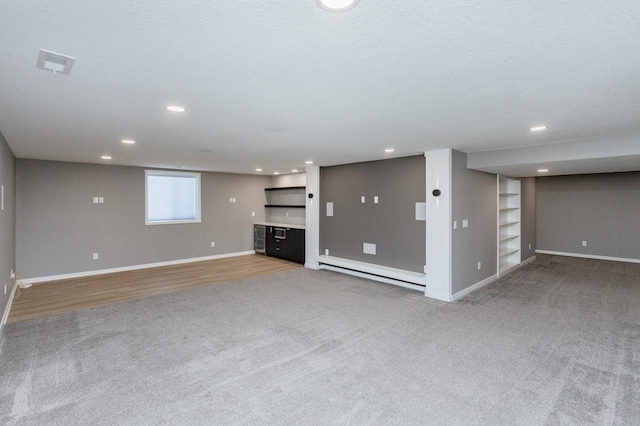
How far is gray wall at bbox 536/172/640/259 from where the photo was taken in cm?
713

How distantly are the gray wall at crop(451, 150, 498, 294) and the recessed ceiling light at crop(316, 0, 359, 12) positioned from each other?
3.85m

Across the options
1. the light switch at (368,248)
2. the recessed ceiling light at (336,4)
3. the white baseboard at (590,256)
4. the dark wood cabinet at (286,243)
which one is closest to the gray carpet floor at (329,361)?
the light switch at (368,248)

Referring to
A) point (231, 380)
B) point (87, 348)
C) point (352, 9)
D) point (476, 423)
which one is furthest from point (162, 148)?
point (476, 423)

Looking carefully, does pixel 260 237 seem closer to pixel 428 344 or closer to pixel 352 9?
pixel 428 344

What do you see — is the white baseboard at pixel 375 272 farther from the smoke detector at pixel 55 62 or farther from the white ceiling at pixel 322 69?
the smoke detector at pixel 55 62

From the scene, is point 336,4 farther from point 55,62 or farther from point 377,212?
point 377,212

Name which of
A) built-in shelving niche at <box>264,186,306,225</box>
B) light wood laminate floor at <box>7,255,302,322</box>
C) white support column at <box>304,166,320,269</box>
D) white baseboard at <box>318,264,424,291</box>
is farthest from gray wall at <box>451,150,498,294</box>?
built-in shelving niche at <box>264,186,306,225</box>

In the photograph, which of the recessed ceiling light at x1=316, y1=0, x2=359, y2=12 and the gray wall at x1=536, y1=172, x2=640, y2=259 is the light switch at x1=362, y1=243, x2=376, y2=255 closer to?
the recessed ceiling light at x1=316, y1=0, x2=359, y2=12

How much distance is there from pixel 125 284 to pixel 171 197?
2.60 m

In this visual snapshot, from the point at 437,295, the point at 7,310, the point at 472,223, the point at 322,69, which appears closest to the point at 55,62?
the point at 322,69

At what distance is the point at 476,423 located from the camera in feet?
6.70

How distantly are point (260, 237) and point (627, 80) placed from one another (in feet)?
25.7

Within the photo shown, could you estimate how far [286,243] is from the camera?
25.9 ft

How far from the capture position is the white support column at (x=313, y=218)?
6.88 meters
